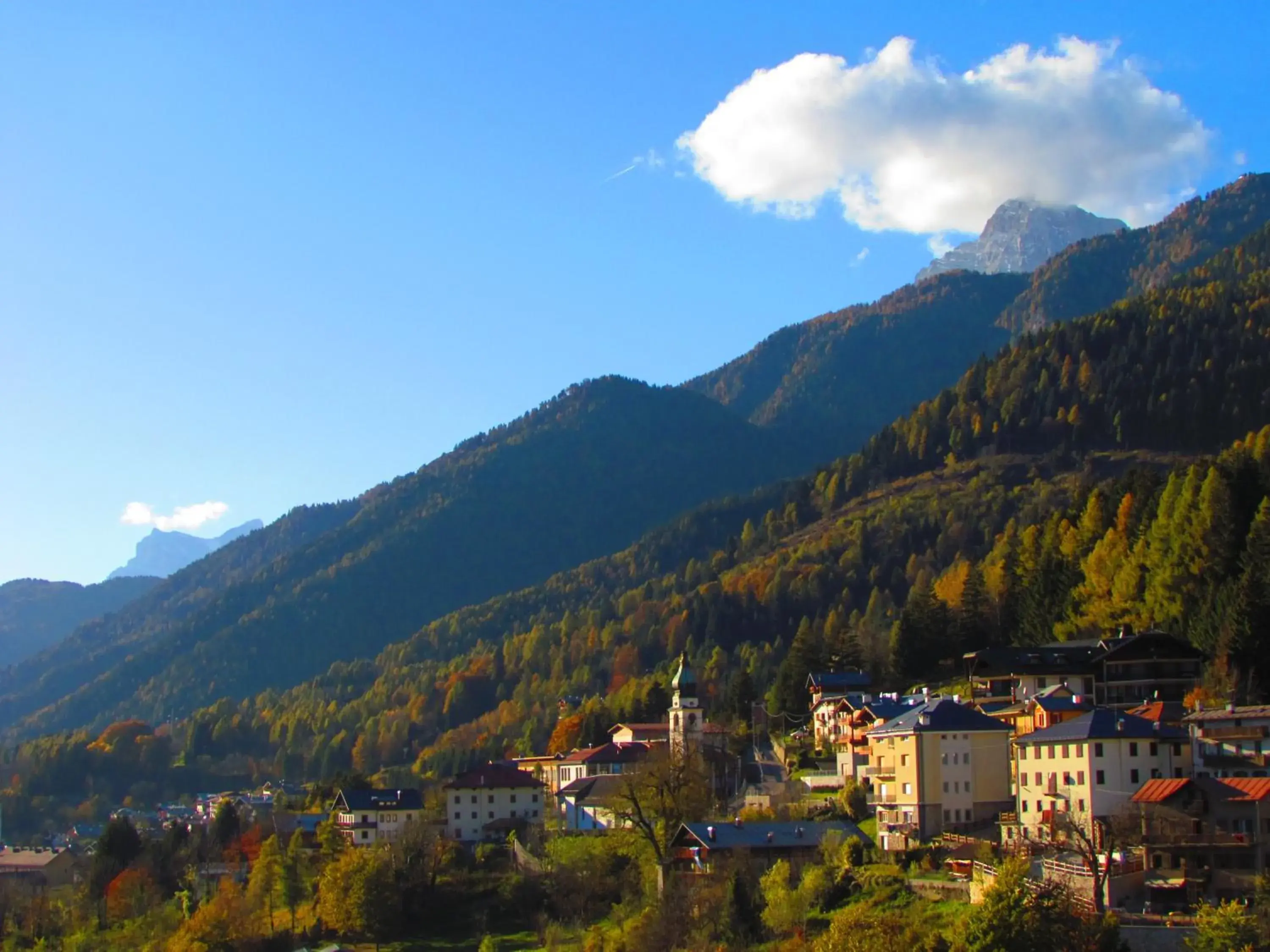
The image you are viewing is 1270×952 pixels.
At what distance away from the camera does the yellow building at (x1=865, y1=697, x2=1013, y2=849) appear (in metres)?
77.1

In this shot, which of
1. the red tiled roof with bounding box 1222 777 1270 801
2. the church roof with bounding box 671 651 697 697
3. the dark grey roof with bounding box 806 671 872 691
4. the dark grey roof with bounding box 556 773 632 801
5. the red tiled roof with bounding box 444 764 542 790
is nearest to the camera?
the red tiled roof with bounding box 1222 777 1270 801

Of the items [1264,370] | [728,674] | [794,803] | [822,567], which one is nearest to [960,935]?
[794,803]

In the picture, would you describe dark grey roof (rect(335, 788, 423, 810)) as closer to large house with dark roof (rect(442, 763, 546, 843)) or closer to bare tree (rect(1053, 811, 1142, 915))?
large house with dark roof (rect(442, 763, 546, 843))

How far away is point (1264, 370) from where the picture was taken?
652ft

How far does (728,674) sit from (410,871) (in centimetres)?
6704

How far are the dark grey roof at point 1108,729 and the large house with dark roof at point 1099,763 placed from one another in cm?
2

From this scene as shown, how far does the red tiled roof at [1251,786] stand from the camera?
65.6 m

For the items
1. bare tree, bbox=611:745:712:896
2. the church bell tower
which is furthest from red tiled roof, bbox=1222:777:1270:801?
the church bell tower

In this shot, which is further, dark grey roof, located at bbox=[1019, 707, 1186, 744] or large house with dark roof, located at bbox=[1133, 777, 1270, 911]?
dark grey roof, located at bbox=[1019, 707, 1186, 744]

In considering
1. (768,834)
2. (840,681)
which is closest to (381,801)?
(840,681)

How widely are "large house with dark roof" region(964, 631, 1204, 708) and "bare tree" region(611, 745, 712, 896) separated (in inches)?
651

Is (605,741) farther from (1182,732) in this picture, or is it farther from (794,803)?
(1182,732)

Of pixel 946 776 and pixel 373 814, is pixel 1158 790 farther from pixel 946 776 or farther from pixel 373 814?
pixel 373 814

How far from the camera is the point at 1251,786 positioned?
219ft
